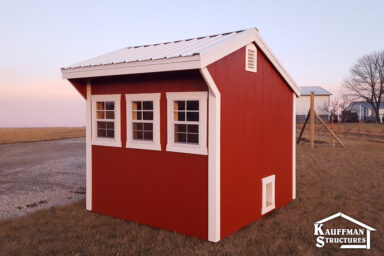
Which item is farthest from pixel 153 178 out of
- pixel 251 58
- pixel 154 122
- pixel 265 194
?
pixel 251 58

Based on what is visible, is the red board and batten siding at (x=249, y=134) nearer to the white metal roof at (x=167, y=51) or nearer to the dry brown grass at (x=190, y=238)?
the dry brown grass at (x=190, y=238)

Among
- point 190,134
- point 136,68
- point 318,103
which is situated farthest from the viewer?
point 318,103

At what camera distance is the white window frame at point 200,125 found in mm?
6535

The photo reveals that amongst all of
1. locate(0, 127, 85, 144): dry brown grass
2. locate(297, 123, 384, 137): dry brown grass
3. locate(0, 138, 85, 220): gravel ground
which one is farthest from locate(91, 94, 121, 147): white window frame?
locate(297, 123, 384, 137): dry brown grass

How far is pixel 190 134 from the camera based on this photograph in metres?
7.04

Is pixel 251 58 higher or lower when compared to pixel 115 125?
higher

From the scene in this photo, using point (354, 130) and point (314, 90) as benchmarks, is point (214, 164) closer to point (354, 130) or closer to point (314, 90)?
point (354, 130)

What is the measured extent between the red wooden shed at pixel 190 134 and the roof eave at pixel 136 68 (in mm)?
19

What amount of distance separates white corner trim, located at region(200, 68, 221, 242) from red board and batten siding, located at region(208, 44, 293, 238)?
186 mm

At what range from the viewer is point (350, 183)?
38.3ft

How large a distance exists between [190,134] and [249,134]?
1359 millimetres

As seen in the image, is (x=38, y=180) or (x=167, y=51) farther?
(x=38, y=180)

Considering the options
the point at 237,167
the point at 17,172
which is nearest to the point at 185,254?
the point at 237,167

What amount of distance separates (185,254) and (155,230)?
1469mm
